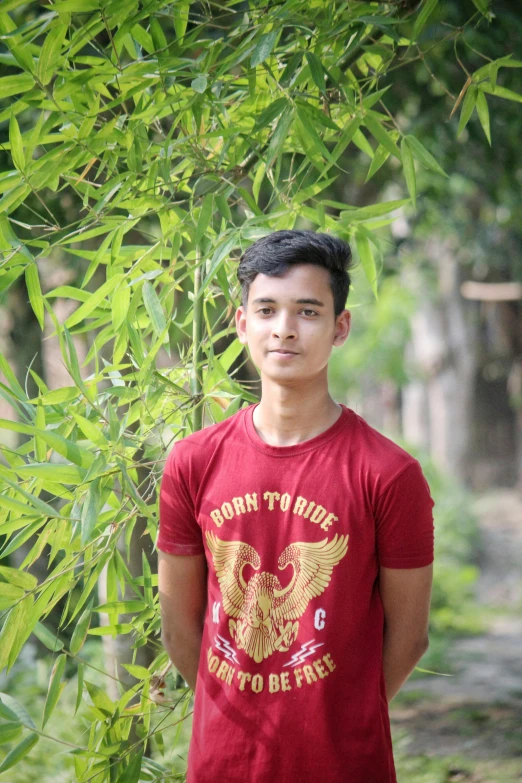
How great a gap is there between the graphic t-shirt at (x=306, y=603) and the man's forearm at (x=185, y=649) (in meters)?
0.16

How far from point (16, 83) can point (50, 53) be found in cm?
11

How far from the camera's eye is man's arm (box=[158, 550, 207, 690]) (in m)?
1.68

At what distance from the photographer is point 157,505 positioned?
6.15 feet

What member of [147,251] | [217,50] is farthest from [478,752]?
[217,50]

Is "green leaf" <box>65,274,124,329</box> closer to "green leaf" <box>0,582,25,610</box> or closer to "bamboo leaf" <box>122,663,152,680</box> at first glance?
"green leaf" <box>0,582,25,610</box>

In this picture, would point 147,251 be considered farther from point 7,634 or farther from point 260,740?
point 260,740

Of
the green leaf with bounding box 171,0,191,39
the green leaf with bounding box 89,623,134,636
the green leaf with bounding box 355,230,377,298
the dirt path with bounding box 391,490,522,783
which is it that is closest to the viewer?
the green leaf with bounding box 171,0,191,39

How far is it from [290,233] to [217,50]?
400mm

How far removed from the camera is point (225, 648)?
157 cm

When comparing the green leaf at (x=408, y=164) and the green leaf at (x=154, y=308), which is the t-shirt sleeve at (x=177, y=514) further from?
the green leaf at (x=408, y=164)

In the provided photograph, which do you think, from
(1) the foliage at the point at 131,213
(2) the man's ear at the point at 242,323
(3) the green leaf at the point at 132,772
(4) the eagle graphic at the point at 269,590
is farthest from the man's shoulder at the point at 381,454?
(3) the green leaf at the point at 132,772

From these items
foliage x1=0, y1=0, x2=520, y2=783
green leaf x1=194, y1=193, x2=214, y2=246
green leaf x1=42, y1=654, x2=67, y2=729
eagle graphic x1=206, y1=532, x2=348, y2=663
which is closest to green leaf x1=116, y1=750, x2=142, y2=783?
foliage x1=0, y1=0, x2=520, y2=783

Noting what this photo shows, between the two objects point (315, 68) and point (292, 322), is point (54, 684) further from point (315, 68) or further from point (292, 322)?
point (315, 68)

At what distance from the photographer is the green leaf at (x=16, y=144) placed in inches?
65.6
